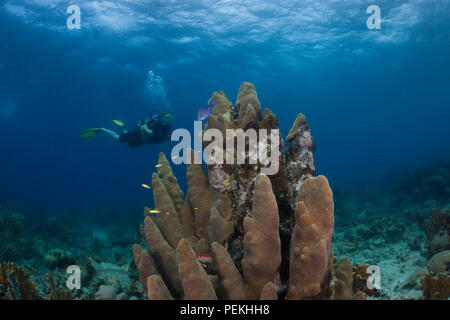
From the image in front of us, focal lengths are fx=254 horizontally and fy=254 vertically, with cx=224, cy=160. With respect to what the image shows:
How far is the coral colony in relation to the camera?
97.1 inches

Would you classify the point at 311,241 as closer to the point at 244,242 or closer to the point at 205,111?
the point at 244,242

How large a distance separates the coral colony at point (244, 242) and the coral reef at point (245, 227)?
0.04 feet

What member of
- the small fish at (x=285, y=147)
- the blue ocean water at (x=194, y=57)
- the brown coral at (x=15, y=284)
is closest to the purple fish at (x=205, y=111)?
the small fish at (x=285, y=147)

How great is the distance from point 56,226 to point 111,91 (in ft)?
98.1

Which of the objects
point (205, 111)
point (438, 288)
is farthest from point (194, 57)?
point (438, 288)

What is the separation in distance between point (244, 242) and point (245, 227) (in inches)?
7.2

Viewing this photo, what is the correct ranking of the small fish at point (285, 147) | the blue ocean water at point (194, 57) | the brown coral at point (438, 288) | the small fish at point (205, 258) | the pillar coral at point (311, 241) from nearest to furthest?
the pillar coral at point (311, 241), the small fish at point (205, 258), the small fish at point (285, 147), the brown coral at point (438, 288), the blue ocean water at point (194, 57)

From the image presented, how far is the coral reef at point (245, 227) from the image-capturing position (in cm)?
242

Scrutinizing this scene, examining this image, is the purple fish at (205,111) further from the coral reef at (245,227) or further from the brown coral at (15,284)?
the brown coral at (15,284)

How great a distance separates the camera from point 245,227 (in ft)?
8.72

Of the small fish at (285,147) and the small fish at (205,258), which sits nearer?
the small fish at (205,258)

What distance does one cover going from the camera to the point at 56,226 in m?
16.4
